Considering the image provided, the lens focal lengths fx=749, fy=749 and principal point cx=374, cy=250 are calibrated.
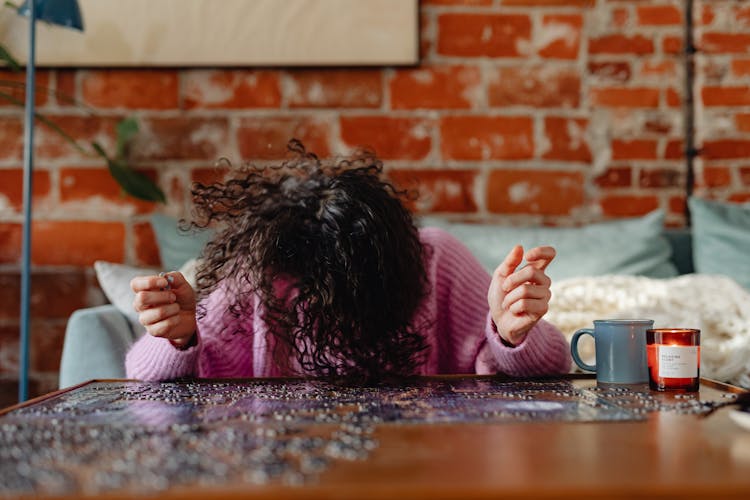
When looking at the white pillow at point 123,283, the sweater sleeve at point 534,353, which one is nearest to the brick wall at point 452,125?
the white pillow at point 123,283

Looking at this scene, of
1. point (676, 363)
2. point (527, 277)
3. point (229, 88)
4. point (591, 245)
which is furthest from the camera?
point (229, 88)

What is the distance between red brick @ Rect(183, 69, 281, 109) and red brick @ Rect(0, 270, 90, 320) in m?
0.59

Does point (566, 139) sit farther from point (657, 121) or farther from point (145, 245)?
point (145, 245)

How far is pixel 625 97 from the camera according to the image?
2.17m

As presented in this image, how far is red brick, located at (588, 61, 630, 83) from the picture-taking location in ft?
7.10

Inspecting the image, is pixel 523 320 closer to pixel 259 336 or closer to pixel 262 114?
pixel 259 336

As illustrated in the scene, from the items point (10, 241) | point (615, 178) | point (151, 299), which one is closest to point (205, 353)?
point (151, 299)

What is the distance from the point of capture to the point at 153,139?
2.13 m

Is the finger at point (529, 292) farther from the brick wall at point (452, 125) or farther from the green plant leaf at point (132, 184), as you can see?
the green plant leaf at point (132, 184)

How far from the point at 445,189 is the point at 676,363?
1.28 m

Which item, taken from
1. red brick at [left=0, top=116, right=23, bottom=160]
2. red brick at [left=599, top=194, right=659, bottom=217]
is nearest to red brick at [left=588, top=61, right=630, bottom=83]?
red brick at [left=599, top=194, right=659, bottom=217]

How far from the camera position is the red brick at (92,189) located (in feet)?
6.95

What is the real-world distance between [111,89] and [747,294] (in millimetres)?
1701

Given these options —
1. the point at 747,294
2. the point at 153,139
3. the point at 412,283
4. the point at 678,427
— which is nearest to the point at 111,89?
the point at 153,139
